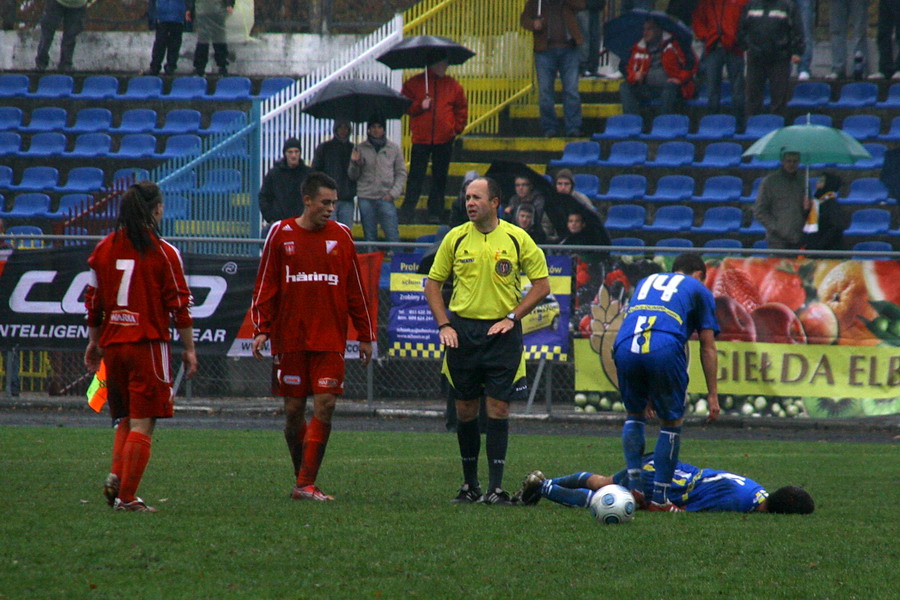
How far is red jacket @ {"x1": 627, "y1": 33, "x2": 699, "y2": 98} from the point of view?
21531 mm

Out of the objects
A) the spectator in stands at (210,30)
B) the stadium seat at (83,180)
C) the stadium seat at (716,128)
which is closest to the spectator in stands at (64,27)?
the spectator in stands at (210,30)

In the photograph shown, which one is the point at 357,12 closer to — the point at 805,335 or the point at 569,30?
the point at 569,30

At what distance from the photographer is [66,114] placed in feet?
79.9

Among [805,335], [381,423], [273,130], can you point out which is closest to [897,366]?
[805,335]

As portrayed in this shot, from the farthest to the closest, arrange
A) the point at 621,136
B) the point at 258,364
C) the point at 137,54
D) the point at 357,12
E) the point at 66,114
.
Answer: the point at 357,12, the point at 137,54, the point at 66,114, the point at 621,136, the point at 258,364

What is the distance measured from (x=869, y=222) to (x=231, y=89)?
11981 millimetres

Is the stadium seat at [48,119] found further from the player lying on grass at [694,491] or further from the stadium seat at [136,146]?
the player lying on grass at [694,491]

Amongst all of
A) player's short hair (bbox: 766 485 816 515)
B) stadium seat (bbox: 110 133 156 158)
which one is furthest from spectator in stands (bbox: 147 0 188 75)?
player's short hair (bbox: 766 485 816 515)

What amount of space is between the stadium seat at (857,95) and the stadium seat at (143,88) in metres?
12.4

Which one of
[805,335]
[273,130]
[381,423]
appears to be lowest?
[381,423]

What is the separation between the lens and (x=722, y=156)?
21156 mm

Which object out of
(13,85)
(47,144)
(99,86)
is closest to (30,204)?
(47,144)

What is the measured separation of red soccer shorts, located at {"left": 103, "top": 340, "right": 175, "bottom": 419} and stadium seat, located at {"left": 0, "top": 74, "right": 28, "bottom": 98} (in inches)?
741

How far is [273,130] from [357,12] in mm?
9106
